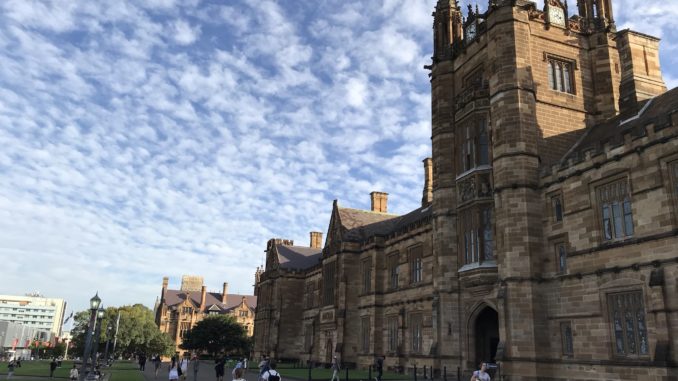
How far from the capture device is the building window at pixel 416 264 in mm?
39719

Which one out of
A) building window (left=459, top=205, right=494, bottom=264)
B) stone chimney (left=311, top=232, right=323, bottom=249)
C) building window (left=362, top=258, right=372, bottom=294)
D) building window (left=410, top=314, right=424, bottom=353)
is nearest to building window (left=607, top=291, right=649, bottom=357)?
building window (left=459, top=205, right=494, bottom=264)

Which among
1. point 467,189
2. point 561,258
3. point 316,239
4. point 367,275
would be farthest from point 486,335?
point 316,239

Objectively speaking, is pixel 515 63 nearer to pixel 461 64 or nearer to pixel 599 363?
pixel 461 64

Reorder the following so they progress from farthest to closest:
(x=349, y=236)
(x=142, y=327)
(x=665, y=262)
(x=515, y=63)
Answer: (x=142, y=327)
(x=349, y=236)
(x=515, y=63)
(x=665, y=262)

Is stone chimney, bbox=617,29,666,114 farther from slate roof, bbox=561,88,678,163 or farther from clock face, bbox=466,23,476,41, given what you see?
clock face, bbox=466,23,476,41

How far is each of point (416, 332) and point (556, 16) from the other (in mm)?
22663

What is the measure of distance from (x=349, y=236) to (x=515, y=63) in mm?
26687

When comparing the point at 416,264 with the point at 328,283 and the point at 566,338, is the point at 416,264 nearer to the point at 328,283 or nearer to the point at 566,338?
the point at 328,283

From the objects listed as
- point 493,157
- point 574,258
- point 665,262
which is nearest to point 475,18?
point 493,157

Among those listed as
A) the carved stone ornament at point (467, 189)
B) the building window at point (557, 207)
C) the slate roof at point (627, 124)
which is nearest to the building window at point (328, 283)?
the carved stone ornament at point (467, 189)

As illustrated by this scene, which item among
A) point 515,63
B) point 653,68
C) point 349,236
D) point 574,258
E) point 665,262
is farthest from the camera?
point 349,236

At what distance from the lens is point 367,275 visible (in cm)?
4734

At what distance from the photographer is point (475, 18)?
1277 inches

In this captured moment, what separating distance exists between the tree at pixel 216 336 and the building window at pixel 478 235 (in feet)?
182
